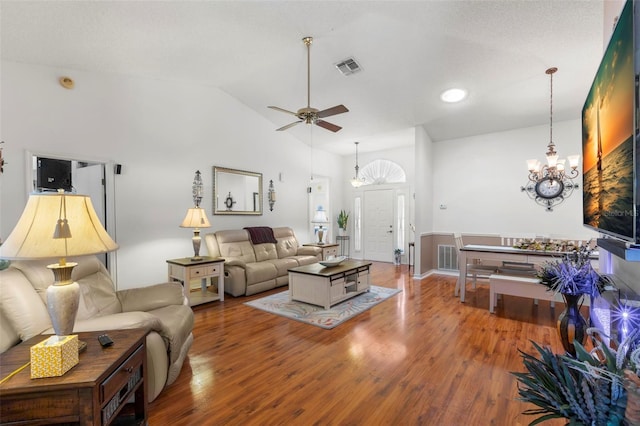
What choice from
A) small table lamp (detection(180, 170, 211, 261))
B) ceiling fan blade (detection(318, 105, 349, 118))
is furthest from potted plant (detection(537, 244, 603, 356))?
small table lamp (detection(180, 170, 211, 261))

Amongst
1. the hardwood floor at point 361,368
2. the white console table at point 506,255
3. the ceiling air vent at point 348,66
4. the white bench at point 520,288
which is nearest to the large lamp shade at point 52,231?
the hardwood floor at point 361,368

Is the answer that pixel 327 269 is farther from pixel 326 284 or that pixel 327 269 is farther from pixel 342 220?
pixel 342 220

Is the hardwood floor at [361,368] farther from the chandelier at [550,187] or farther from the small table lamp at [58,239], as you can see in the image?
the chandelier at [550,187]

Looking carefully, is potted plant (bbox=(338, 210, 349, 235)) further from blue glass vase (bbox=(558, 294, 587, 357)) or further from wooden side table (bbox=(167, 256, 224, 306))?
blue glass vase (bbox=(558, 294, 587, 357))

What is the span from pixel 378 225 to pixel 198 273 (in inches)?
194

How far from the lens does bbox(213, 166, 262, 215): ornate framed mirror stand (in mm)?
5250

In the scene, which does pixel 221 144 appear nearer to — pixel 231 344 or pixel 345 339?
pixel 231 344

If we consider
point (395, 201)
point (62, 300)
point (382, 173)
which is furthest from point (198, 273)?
point (382, 173)

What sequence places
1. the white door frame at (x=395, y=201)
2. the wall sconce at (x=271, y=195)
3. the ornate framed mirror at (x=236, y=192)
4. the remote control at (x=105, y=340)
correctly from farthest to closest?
the white door frame at (x=395, y=201) < the wall sconce at (x=271, y=195) < the ornate framed mirror at (x=236, y=192) < the remote control at (x=105, y=340)

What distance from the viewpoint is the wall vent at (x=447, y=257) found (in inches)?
239

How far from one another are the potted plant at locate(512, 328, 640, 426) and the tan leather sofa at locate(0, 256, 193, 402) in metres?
2.07

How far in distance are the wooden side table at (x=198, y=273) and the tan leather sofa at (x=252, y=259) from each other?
0.20 m

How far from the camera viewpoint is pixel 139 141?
425 centimetres

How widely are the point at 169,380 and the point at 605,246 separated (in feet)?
9.05
